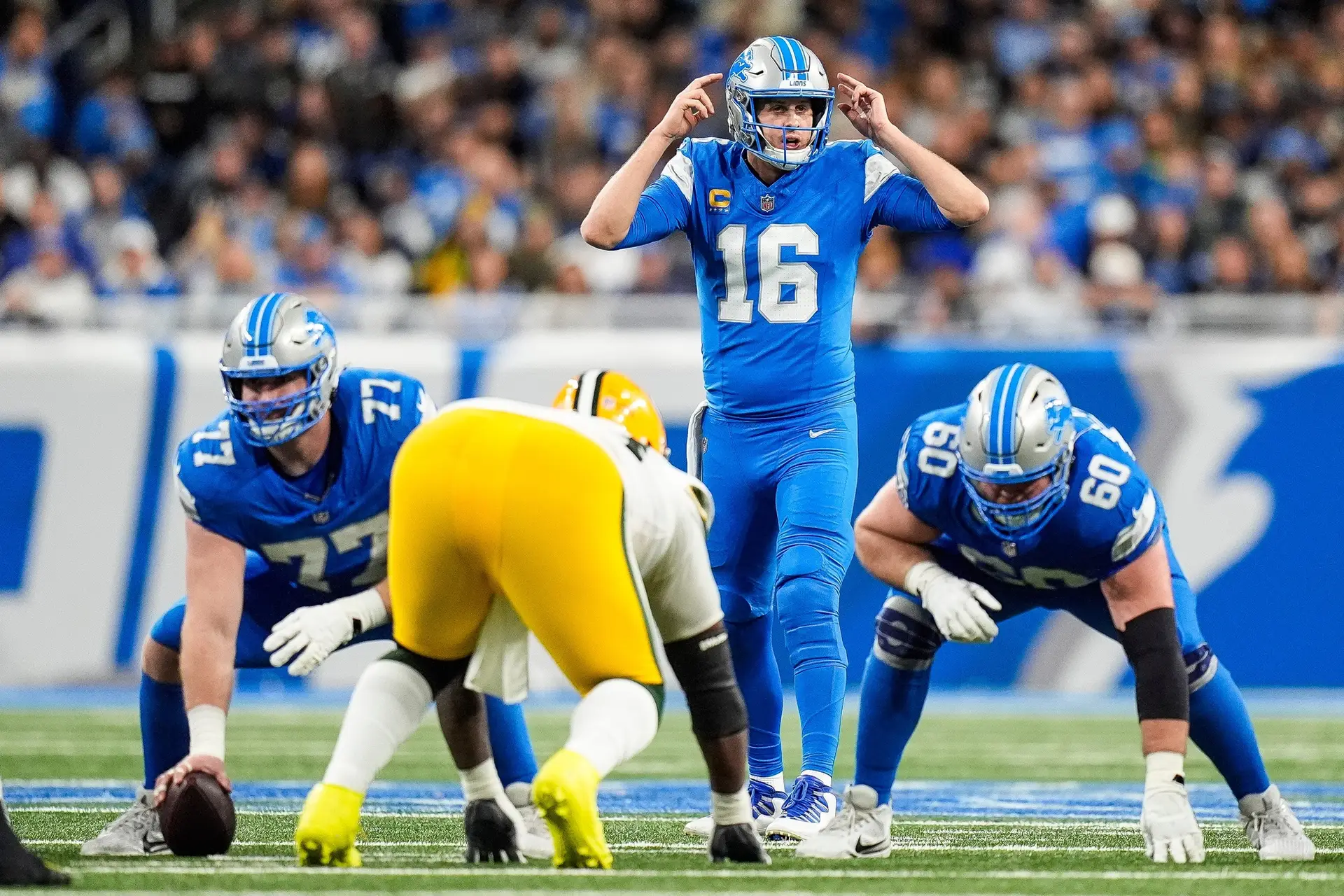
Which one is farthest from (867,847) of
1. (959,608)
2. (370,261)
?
(370,261)

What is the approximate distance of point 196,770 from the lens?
458 centimetres

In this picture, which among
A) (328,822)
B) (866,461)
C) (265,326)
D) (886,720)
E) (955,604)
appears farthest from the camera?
(866,461)

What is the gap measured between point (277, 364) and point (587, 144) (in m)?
8.08

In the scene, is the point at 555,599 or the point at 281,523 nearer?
the point at 555,599

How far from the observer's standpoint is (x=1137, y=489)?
4.68 m

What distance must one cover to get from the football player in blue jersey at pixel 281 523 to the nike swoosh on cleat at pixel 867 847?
0.75m

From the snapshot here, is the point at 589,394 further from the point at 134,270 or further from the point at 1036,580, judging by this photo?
the point at 134,270

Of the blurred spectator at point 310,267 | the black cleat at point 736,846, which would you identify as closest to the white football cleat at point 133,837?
the black cleat at point 736,846

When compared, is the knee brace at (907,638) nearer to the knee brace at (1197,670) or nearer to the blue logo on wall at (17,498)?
the knee brace at (1197,670)

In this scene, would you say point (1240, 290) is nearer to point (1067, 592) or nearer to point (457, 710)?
point (1067, 592)

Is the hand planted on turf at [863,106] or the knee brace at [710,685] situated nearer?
the knee brace at [710,685]

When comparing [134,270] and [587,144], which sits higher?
[587,144]

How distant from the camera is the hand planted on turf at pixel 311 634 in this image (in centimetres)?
461

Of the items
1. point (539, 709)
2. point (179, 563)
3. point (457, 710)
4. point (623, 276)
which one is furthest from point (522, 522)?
point (623, 276)
